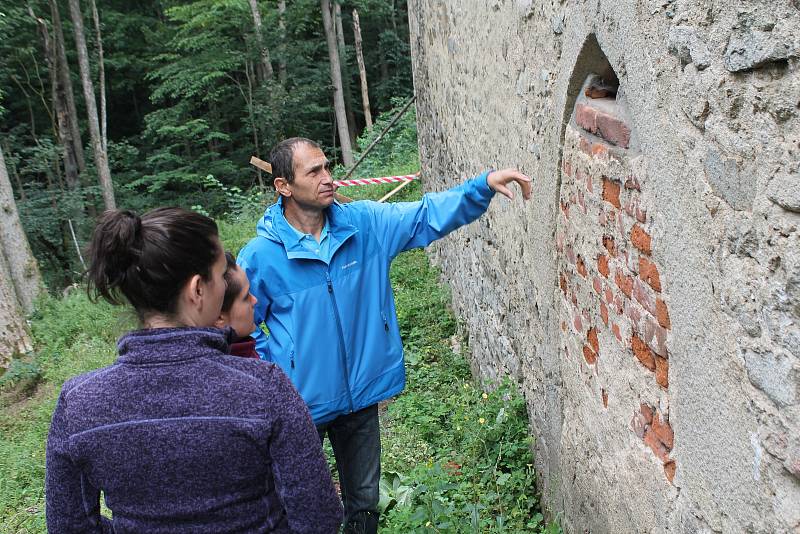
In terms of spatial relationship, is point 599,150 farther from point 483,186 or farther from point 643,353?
point 643,353

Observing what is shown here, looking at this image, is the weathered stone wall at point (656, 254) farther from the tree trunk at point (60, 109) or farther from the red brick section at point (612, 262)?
the tree trunk at point (60, 109)

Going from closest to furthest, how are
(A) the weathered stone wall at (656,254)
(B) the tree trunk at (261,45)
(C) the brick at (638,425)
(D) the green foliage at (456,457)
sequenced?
(A) the weathered stone wall at (656,254) < (C) the brick at (638,425) < (D) the green foliage at (456,457) < (B) the tree trunk at (261,45)

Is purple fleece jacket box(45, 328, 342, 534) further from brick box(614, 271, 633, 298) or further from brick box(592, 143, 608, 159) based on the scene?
brick box(592, 143, 608, 159)

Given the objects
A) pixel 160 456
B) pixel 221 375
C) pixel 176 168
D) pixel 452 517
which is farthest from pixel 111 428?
pixel 176 168

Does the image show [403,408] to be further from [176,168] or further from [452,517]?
[176,168]

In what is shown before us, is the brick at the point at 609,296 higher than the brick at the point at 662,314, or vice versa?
the brick at the point at 662,314

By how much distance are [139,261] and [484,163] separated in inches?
134

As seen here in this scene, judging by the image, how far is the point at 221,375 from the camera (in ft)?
5.37

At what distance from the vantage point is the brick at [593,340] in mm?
2713

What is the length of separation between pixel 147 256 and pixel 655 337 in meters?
1.47

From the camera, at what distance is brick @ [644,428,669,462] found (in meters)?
2.12

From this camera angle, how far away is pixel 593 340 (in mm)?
2760

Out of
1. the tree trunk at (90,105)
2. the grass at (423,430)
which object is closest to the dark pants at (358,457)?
the grass at (423,430)

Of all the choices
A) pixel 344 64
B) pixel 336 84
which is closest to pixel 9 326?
pixel 336 84
